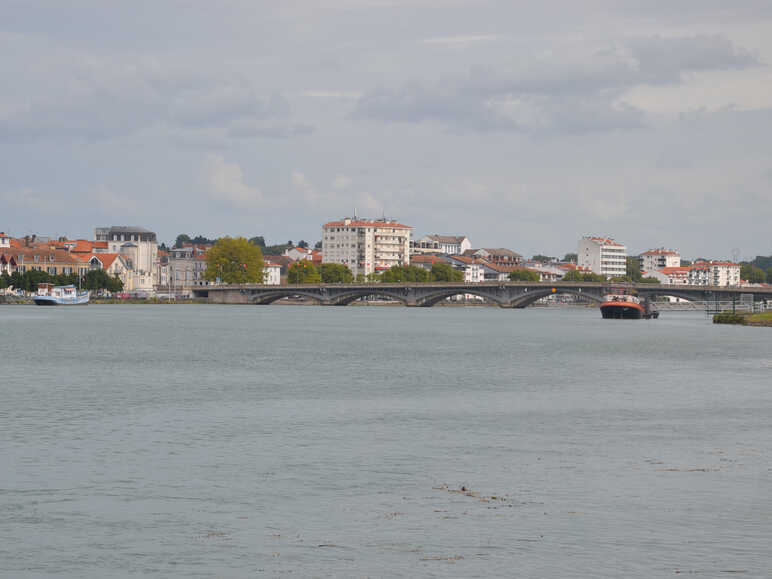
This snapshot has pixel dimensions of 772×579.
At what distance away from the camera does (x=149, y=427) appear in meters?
34.7

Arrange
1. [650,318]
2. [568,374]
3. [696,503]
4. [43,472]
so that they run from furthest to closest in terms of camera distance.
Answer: [650,318], [568,374], [43,472], [696,503]

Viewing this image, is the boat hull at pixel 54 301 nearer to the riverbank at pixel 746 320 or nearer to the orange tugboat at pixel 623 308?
the orange tugboat at pixel 623 308

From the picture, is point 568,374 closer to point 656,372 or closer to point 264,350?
point 656,372

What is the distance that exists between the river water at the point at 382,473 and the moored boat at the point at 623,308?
97685 mm

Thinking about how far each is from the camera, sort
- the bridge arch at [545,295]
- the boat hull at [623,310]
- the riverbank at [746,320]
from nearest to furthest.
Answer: the riverbank at [746,320] → the boat hull at [623,310] → the bridge arch at [545,295]

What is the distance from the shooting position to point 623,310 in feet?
510

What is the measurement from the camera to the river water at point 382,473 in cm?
1900

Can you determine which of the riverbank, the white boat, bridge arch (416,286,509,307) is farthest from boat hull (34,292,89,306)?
the riverbank

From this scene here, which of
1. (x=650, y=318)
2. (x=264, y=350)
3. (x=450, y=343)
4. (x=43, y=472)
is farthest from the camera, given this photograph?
(x=650, y=318)

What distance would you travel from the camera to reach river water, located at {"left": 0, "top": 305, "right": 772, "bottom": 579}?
19.0 metres

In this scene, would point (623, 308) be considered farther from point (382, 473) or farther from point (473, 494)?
point (473, 494)

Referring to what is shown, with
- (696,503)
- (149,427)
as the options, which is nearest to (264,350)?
(149,427)

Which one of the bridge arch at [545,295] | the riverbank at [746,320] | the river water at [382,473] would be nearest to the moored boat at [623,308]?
the bridge arch at [545,295]

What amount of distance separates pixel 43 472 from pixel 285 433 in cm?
885
